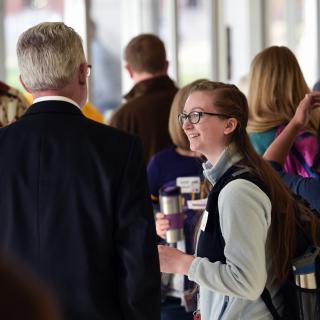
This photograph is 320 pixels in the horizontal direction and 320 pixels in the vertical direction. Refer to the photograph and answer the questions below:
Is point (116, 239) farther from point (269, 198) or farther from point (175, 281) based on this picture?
point (175, 281)

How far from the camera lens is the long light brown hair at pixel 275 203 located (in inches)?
62.2

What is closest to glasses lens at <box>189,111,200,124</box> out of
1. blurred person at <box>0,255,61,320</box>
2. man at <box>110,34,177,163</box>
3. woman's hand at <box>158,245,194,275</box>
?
woman's hand at <box>158,245,194,275</box>

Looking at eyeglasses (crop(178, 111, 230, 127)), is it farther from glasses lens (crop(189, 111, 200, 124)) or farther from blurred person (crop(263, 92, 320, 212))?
blurred person (crop(263, 92, 320, 212))

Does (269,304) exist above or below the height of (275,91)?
below

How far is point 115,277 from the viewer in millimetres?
1443

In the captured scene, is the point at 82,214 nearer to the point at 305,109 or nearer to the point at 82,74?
the point at 82,74

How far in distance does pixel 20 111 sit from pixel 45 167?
4.51 feet

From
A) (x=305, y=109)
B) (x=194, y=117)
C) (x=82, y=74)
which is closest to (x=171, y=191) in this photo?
(x=305, y=109)

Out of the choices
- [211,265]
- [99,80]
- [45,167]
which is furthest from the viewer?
[99,80]

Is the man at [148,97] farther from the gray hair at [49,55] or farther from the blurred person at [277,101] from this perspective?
the gray hair at [49,55]

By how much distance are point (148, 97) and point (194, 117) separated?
171 centimetres

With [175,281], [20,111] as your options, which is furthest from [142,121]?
[175,281]

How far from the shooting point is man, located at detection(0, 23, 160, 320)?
139cm

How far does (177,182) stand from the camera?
104 inches
